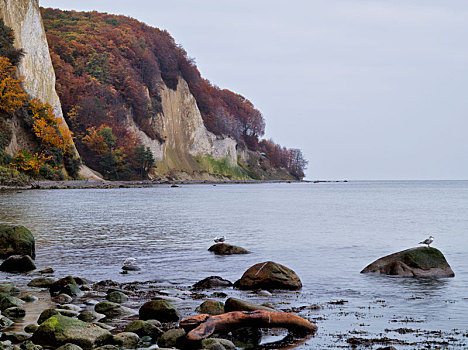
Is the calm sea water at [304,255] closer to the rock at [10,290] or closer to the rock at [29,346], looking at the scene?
the rock at [10,290]

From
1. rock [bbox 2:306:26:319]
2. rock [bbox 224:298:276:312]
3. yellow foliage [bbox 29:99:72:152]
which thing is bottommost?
rock [bbox 2:306:26:319]

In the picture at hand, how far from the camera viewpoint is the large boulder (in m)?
15.8

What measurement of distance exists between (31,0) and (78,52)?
32.8m

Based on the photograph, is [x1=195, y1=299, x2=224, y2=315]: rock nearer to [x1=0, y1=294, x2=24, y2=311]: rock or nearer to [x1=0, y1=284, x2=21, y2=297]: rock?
[x1=0, y1=294, x2=24, y2=311]: rock

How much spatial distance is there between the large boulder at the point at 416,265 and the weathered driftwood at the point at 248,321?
22.3 feet

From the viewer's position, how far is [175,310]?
10.6 m

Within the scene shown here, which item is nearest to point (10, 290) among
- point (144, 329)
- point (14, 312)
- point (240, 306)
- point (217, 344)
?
point (14, 312)

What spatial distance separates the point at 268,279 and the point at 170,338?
17.5 feet

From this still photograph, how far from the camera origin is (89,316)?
406 inches

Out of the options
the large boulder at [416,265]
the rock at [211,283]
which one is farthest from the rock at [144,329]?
the large boulder at [416,265]

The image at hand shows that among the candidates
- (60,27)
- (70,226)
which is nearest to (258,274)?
(70,226)

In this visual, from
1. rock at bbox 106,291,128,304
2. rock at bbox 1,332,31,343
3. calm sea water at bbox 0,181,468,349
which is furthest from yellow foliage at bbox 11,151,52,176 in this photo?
rock at bbox 1,332,31,343

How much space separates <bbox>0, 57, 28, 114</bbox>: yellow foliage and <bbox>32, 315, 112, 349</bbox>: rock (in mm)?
70522

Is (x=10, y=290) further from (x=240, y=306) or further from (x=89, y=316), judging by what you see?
(x=240, y=306)
